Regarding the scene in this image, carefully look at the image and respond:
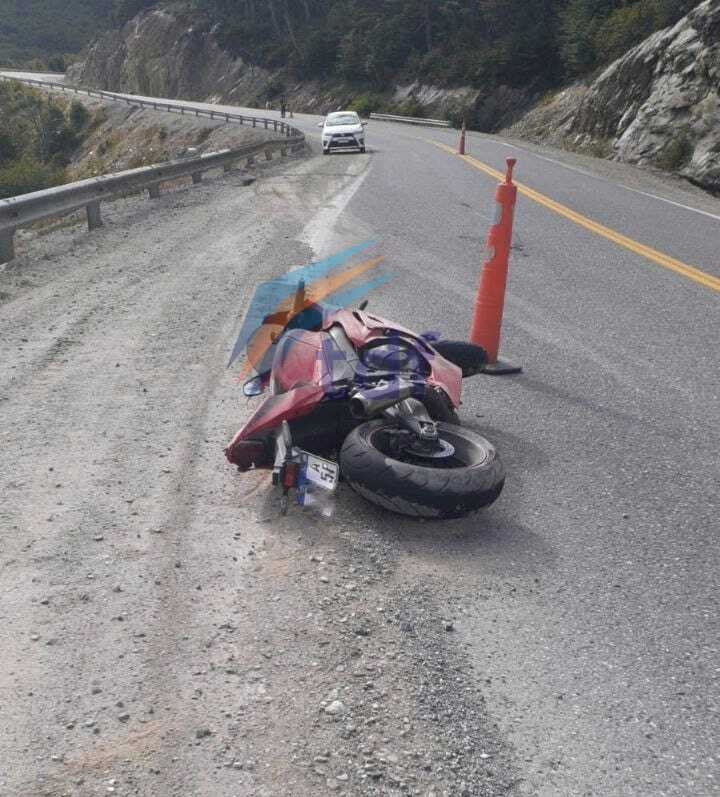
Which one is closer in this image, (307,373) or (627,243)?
(307,373)

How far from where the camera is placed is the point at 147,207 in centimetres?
1432

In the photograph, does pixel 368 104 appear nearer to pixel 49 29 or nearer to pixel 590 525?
pixel 590 525

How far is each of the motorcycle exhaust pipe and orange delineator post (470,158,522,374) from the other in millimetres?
2206

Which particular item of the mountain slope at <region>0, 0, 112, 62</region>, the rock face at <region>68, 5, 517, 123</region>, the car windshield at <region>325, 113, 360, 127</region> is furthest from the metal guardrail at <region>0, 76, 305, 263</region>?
the mountain slope at <region>0, 0, 112, 62</region>

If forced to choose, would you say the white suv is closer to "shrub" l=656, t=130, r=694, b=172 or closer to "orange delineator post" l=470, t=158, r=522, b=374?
"shrub" l=656, t=130, r=694, b=172

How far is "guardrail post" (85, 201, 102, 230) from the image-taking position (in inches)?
474

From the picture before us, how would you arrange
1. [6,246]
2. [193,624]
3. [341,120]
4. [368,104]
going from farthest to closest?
[368,104] → [341,120] → [6,246] → [193,624]

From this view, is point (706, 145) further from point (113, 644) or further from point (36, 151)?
point (36, 151)

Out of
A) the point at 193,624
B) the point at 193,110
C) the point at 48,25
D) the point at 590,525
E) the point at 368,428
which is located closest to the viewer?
the point at 193,624

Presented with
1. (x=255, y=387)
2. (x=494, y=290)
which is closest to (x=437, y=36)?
(x=494, y=290)

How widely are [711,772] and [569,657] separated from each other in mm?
626

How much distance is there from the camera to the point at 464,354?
5.61m

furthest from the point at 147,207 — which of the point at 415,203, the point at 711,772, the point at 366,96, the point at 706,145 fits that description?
the point at 366,96

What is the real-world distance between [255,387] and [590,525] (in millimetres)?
2077
